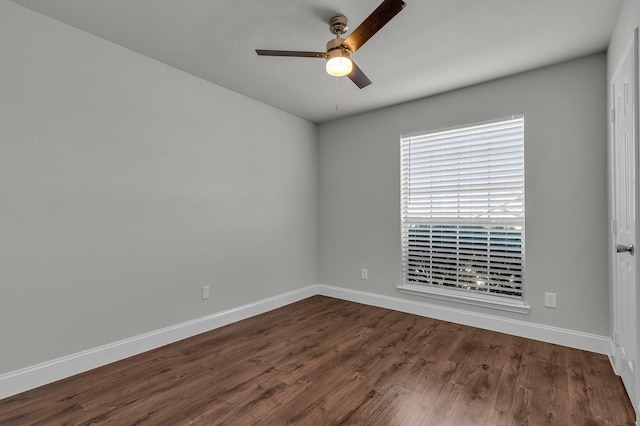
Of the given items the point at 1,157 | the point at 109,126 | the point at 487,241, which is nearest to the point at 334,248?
the point at 487,241

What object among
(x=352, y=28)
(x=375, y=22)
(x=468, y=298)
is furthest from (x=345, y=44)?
(x=468, y=298)

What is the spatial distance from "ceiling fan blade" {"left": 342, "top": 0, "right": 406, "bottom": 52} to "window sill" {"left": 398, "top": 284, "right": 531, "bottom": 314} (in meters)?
2.76

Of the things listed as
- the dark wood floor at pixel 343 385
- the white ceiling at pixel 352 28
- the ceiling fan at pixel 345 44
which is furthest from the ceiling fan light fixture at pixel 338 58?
the dark wood floor at pixel 343 385

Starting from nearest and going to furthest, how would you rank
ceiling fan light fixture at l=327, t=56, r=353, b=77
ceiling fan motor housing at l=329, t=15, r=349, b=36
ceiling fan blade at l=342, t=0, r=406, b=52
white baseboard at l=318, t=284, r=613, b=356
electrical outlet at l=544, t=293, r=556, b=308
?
ceiling fan blade at l=342, t=0, r=406, b=52
ceiling fan light fixture at l=327, t=56, r=353, b=77
ceiling fan motor housing at l=329, t=15, r=349, b=36
white baseboard at l=318, t=284, r=613, b=356
electrical outlet at l=544, t=293, r=556, b=308

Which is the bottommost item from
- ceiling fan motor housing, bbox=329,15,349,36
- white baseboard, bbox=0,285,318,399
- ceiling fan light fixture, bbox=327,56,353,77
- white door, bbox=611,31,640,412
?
white baseboard, bbox=0,285,318,399

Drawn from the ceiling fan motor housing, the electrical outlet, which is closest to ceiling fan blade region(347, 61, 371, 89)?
the ceiling fan motor housing

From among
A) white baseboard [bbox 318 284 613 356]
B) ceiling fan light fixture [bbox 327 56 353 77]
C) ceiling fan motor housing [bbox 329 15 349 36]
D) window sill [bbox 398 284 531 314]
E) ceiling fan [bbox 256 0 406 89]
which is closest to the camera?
ceiling fan [bbox 256 0 406 89]

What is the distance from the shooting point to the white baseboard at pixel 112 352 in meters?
2.09

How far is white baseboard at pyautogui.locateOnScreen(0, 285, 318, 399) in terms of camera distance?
2.09 metres

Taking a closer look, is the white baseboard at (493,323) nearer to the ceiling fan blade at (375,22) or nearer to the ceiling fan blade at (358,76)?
the ceiling fan blade at (358,76)

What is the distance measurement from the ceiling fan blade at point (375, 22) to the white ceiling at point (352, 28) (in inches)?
10.8

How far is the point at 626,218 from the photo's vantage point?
198 cm

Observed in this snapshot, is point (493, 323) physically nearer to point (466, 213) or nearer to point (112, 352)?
point (466, 213)

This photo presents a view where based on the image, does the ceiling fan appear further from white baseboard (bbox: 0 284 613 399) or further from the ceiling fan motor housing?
white baseboard (bbox: 0 284 613 399)
